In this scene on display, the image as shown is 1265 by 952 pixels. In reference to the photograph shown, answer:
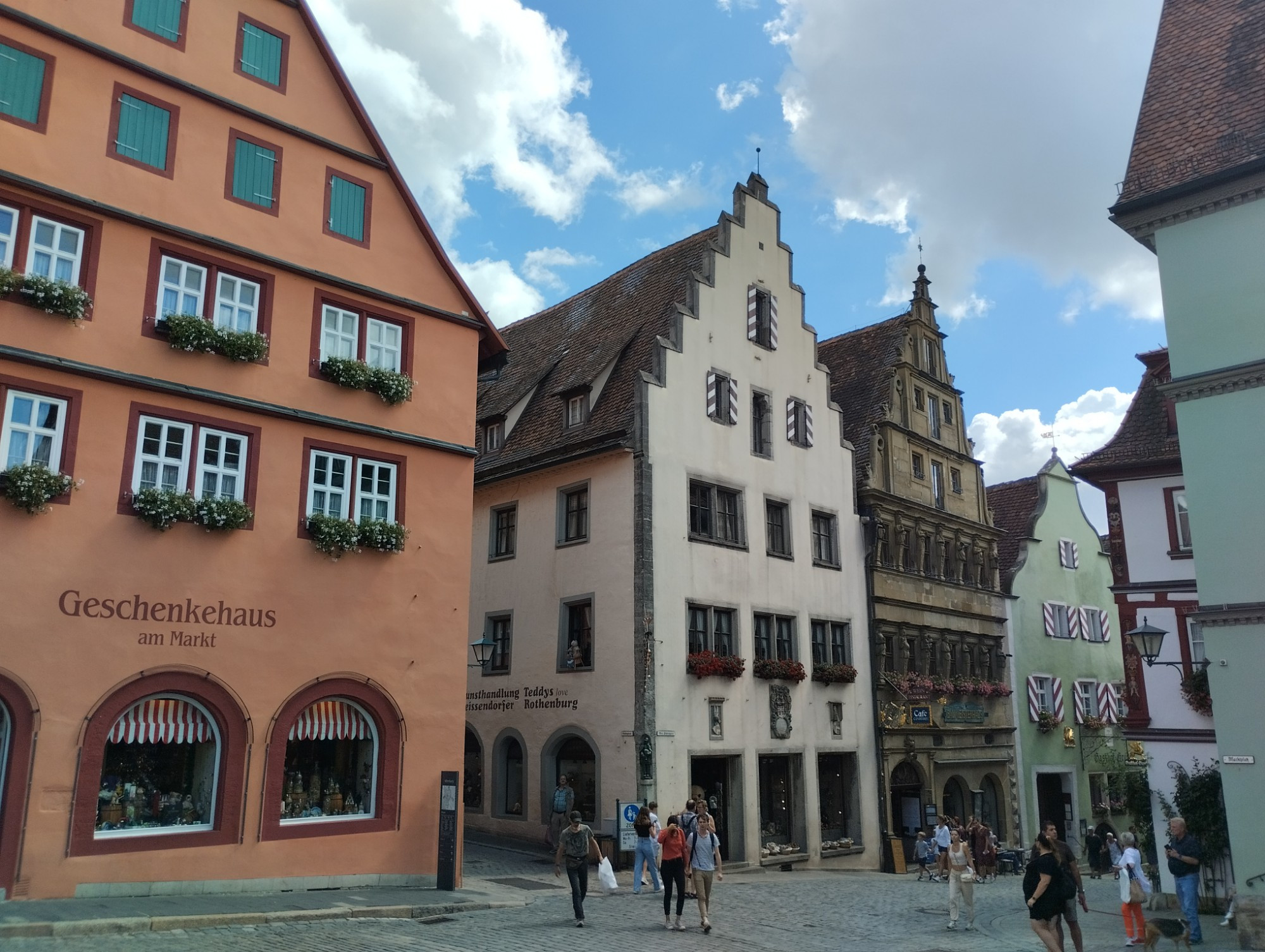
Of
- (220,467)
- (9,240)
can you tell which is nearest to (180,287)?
(9,240)

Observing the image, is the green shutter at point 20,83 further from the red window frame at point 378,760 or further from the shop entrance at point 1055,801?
the shop entrance at point 1055,801

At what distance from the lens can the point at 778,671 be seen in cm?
2678

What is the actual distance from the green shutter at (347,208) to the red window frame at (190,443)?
422 cm

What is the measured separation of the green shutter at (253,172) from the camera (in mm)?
17672

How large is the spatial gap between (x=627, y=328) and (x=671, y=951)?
19194mm

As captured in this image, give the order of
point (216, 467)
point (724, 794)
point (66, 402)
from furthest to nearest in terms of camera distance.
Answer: point (724, 794)
point (216, 467)
point (66, 402)

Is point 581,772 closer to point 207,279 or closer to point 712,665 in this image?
point 712,665

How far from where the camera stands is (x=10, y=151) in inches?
591

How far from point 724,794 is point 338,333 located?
14.3 m

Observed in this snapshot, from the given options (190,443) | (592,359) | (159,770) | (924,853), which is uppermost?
(592,359)

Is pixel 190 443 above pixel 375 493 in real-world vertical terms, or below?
above

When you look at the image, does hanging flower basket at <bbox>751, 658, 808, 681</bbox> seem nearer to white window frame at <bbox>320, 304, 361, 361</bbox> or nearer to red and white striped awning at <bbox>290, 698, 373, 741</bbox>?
red and white striped awning at <bbox>290, 698, 373, 741</bbox>

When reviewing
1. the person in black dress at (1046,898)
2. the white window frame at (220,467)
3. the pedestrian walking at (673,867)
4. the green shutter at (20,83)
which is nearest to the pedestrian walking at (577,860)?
the pedestrian walking at (673,867)

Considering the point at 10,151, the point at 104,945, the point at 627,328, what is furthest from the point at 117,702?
the point at 627,328
